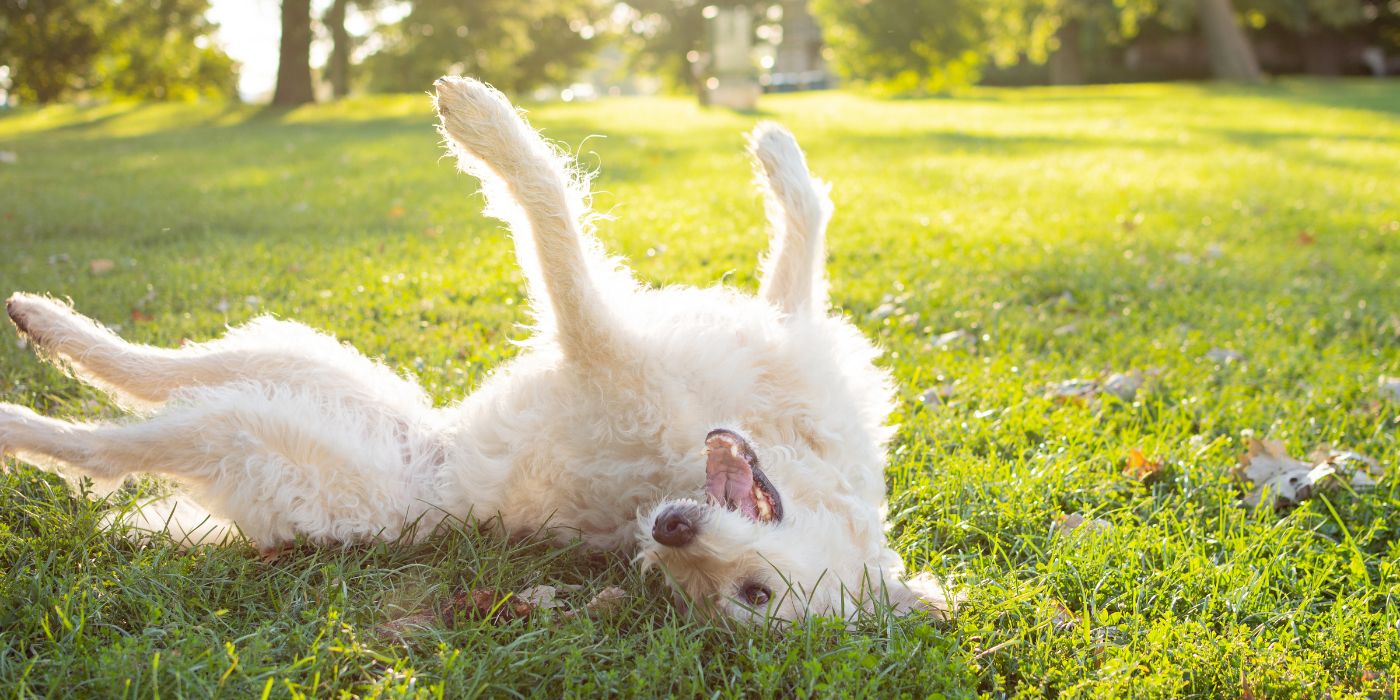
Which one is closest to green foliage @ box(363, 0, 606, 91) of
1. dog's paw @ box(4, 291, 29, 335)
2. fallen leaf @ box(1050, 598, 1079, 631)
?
dog's paw @ box(4, 291, 29, 335)

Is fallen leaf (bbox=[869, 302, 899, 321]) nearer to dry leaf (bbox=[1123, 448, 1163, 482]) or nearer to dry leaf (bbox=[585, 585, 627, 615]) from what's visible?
dry leaf (bbox=[1123, 448, 1163, 482])

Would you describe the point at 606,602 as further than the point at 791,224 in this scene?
No

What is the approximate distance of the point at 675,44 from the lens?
5259 centimetres

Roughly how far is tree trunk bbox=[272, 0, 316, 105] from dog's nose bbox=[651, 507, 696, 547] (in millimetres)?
22164

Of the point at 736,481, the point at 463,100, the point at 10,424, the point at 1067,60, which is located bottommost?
the point at 736,481

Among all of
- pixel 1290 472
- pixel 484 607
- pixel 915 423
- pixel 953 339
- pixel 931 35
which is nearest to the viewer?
pixel 484 607

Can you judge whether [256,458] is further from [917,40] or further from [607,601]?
[917,40]

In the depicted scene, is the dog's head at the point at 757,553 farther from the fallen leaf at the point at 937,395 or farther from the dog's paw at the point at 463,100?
the fallen leaf at the point at 937,395

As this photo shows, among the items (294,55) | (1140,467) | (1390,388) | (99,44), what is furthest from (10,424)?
(99,44)

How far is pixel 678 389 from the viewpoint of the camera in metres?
2.52

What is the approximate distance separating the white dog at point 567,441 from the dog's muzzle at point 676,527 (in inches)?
5.6

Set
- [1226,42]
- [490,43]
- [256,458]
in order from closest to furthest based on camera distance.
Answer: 1. [256,458]
2. [1226,42]
3. [490,43]

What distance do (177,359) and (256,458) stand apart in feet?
2.34

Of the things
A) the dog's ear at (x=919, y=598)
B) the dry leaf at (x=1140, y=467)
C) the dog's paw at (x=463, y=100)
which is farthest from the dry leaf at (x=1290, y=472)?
the dog's paw at (x=463, y=100)
